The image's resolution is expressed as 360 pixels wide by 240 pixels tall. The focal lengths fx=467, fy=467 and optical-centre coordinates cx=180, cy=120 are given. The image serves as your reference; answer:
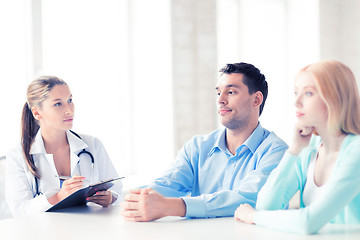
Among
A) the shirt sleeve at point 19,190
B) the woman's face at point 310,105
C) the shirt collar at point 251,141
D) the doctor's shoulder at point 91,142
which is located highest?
the woman's face at point 310,105

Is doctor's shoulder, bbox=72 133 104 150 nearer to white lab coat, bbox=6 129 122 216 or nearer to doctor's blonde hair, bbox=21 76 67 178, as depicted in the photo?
white lab coat, bbox=6 129 122 216

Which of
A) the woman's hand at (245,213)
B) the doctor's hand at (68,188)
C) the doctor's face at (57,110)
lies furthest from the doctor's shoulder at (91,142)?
the woman's hand at (245,213)

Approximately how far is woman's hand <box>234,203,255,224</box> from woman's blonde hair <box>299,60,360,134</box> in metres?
0.43

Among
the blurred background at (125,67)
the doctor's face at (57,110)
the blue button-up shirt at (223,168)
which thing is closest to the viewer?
the blue button-up shirt at (223,168)

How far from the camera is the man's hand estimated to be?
180 centimetres

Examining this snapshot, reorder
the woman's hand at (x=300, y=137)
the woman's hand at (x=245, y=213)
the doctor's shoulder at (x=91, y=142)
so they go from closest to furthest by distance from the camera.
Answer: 1. the woman's hand at (x=300, y=137)
2. the woman's hand at (x=245, y=213)
3. the doctor's shoulder at (x=91, y=142)

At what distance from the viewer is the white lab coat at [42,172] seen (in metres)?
2.39

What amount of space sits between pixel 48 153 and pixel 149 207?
1.03 m

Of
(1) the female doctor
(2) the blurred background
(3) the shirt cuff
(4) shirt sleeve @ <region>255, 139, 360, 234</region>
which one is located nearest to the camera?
(4) shirt sleeve @ <region>255, 139, 360, 234</region>

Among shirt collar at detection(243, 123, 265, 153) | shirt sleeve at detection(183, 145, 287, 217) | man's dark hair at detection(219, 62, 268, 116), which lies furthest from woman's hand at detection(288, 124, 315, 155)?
man's dark hair at detection(219, 62, 268, 116)

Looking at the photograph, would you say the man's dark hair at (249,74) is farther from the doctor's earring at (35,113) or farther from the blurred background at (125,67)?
the blurred background at (125,67)

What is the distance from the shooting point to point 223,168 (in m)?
2.32

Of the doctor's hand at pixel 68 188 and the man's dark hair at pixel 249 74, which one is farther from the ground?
the man's dark hair at pixel 249 74

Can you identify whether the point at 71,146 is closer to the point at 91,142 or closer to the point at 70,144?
the point at 70,144
